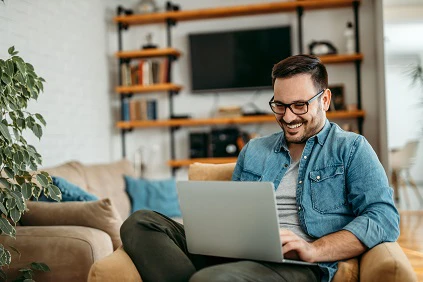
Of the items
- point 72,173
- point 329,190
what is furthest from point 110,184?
point 329,190

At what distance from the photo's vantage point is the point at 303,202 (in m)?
1.80

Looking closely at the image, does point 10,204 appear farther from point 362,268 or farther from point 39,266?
point 362,268

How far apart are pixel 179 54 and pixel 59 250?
10.6ft

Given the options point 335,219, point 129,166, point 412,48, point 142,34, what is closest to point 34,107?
point 129,166

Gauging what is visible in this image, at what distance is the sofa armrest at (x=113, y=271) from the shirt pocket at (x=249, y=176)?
570 mm

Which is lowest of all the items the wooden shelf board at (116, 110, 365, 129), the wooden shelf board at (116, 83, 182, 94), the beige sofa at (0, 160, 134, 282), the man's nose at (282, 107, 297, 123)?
the beige sofa at (0, 160, 134, 282)

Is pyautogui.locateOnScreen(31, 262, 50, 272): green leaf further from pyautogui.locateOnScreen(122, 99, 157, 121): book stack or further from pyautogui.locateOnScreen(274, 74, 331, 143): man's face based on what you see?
pyautogui.locateOnScreen(122, 99, 157, 121): book stack

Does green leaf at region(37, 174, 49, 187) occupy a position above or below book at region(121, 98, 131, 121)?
below

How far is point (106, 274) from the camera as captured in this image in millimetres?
1605

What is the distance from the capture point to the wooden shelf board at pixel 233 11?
4887 millimetres

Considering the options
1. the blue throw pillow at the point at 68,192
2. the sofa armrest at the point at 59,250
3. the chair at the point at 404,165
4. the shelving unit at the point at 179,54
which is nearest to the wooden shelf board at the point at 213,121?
the shelving unit at the point at 179,54

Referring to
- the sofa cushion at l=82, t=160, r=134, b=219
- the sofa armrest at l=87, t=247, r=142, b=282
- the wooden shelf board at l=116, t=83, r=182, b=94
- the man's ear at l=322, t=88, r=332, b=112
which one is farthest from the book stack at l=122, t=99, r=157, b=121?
the sofa armrest at l=87, t=247, r=142, b=282

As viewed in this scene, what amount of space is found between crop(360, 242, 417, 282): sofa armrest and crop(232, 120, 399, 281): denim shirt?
88mm

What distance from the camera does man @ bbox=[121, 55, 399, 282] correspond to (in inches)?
62.3
